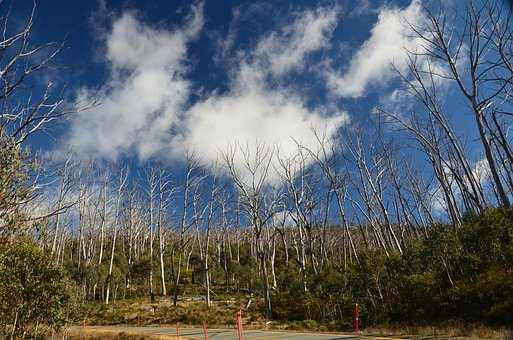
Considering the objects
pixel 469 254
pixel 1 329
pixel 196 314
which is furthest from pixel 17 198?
pixel 196 314

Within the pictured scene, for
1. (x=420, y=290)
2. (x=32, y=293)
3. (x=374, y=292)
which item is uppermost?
(x=32, y=293)

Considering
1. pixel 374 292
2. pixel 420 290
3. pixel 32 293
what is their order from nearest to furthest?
pixel 32 293
pixel 420 290
pixel 374 292

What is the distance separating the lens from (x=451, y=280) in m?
19.2

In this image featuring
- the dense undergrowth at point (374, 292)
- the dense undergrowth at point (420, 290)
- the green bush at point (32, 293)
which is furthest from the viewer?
the dense undergrowth at point (420, 290)

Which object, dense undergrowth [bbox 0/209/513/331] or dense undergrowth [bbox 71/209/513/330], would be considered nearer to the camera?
dense undergrowth [bbox 0/209/513/331]

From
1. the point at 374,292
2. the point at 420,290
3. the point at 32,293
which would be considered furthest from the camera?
the point at 374,292

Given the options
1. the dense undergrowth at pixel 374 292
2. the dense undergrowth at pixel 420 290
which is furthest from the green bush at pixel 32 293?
the dense undergrowth at pixel 420 290

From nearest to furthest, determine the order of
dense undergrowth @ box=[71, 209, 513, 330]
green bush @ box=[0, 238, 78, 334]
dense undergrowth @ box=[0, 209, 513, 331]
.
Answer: green bush @ box=[0, 238, 78, 334], dense undergrowth @ box=[0, 209, 513, 331], dense undergrowth @ box=[71, 209, 513, 330]

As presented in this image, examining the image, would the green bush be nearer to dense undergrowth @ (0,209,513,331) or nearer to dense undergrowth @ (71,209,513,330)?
dense undergrowth @ (0,209,513,331)

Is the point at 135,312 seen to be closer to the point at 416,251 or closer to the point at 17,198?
the point at 416,251

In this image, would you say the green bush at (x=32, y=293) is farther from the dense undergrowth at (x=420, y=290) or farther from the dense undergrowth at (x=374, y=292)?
the dense undergrowth at (x=420, y=290)

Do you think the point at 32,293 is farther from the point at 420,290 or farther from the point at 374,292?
the point at 374,292

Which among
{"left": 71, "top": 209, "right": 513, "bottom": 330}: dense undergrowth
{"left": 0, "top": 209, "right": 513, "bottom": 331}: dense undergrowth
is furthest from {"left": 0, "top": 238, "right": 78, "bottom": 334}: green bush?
{"left": 71, "top": 209, "right": 513, "bottom": 330}: dense undergrowth

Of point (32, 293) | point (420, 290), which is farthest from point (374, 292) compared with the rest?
point (32, 293)
